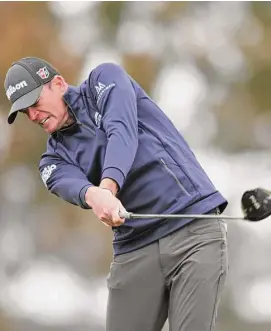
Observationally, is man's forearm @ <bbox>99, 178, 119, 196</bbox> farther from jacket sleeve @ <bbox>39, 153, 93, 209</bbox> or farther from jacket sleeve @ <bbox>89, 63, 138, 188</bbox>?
jacket sleeve @ <bbox>39, 153, 93, 209</bbox>

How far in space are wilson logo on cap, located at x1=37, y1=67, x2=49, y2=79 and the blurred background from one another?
9824mm

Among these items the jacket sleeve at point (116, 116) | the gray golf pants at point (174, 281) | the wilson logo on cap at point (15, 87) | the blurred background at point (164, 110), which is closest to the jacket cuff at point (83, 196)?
the jacket sleeve at point (116, 116)

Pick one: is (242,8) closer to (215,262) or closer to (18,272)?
(18,272)

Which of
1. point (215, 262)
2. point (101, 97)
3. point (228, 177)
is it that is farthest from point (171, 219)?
point (228, 177)

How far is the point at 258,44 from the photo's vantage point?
1633cm

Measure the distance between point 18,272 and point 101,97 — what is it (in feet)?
35.7

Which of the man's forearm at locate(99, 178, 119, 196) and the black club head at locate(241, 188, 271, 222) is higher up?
the man's forearm at locate(99, 178, 119, 196)

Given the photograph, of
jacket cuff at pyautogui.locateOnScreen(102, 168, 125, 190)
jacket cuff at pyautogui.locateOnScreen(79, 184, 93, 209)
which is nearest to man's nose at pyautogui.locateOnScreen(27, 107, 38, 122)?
jacket cuff at pyautogui.locateOnScreen(79, 184, 93, 209)

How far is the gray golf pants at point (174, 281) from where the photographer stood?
190 inches

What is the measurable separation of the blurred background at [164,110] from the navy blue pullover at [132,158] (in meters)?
9.79

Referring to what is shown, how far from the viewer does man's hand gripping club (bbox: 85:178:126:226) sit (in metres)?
4.61

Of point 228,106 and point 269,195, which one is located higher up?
point 228,106

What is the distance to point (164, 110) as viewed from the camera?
605 inches

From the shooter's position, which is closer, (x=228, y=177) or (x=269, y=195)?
(x=269, y=195)
